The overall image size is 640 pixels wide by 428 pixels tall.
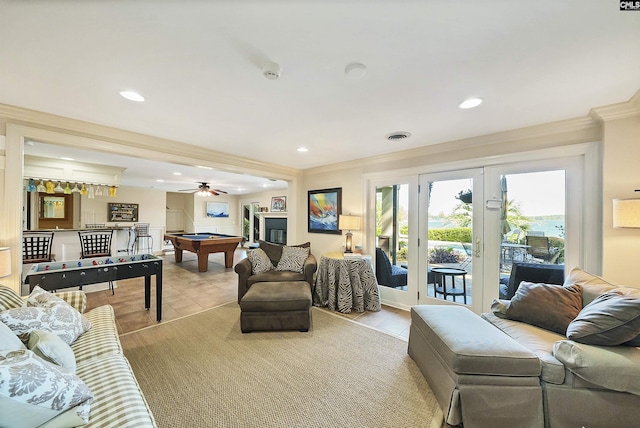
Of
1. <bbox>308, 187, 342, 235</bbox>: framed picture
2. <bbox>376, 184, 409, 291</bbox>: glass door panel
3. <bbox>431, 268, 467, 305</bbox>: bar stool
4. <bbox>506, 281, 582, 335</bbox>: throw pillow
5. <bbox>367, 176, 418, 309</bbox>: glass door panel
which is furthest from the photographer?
<bbox>308, 187, 342, 235</bbox>: framed picture

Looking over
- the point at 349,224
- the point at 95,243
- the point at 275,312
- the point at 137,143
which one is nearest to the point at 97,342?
the point at 275,312

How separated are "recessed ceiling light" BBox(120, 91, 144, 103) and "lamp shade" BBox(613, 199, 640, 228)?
3.99m

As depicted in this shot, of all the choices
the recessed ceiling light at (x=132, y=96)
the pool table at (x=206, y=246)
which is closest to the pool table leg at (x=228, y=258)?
the pool table at (x=206, y=246)

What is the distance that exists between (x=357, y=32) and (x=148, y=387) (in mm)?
2819

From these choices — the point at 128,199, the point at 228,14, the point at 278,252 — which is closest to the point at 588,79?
the point at 228,14

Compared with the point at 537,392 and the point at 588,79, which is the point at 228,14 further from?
the point at 537,392

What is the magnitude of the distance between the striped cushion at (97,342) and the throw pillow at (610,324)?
9.69 ft

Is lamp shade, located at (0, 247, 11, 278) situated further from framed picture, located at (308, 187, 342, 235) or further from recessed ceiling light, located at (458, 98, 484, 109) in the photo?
recessed ceiling light, located at (458, 98, 484, 109)

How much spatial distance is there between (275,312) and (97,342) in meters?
1.51

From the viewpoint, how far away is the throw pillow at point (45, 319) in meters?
1.42

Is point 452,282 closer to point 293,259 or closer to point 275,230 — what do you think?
point 293,259

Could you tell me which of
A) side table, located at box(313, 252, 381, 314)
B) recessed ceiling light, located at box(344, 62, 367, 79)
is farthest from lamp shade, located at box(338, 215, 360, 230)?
recessed ceiling light, located at box(344, 62, 367, 79)

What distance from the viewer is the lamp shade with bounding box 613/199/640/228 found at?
186 centimetres

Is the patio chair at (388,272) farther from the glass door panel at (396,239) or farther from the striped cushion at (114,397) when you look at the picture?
the striped cushion at (114,397)
